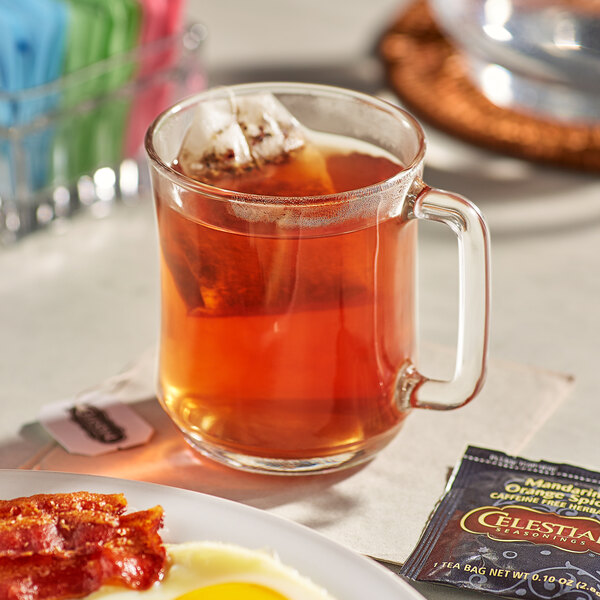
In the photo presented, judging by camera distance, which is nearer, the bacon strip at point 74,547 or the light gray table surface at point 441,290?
the bacon strip at point 74,547

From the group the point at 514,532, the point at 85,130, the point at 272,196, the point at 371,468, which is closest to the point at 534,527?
the point at 514,532

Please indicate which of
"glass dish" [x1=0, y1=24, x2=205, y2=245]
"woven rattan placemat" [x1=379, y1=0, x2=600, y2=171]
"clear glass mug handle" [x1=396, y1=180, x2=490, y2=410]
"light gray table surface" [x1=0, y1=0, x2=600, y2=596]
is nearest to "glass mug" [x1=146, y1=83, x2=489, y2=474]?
"clear glass mug handle" [x1=396, y1=180, x2=490, y2=410]

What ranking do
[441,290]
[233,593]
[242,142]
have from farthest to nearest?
[441,290] < [242,142] < [233,593]

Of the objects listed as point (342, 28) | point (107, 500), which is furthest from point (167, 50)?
point (107, 500)

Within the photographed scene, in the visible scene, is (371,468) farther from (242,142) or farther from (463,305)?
(242,142)

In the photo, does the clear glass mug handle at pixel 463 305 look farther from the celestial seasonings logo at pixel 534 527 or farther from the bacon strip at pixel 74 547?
the bacon strip at pixel 74 547

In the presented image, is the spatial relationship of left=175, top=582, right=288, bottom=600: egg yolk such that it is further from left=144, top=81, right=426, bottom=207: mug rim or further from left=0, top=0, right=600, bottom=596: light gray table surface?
left=144, top=81, right=426, bottom=207: mug rim

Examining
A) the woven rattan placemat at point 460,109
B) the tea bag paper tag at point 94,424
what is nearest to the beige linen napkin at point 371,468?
the tea bag paper tag at point 94,424
